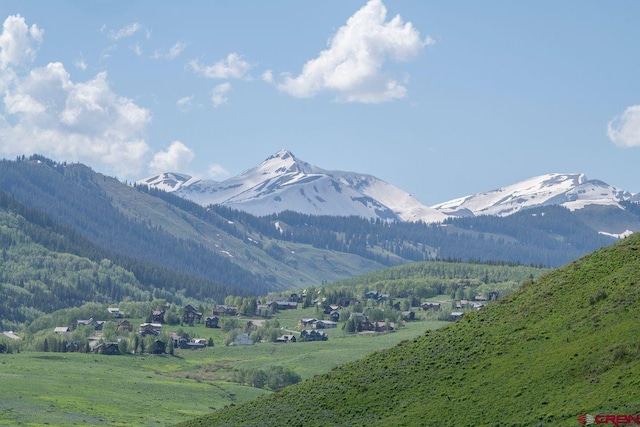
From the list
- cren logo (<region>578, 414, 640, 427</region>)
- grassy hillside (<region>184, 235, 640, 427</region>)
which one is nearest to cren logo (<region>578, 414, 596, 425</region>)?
cren logo (<region>578, 414, 640, 427</region>)

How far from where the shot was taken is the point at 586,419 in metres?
64.9

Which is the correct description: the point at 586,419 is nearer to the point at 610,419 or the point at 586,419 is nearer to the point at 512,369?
the point at 610,419

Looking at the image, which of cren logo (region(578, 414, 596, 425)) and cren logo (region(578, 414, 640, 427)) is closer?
cren logo (region(578, 414, 640, 427))

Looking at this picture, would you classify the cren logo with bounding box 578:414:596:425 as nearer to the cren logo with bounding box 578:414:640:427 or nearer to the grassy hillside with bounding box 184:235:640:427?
the cren logo with bounding box 578:414:640:427

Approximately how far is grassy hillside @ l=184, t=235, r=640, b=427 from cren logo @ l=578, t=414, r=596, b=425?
1.91ft

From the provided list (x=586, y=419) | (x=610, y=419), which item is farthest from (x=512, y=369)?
(x=610, y=419)

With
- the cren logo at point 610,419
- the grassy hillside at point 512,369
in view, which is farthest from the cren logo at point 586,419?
the grassy hillside at point 512,369

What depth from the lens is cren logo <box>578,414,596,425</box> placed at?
64425mm

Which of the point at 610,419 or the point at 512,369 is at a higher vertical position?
the point at 512,369

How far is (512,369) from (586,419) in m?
16.0

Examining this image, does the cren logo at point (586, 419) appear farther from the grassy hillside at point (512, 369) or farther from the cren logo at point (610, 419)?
the grassy hillside at point (512, 369)

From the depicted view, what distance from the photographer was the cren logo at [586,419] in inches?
2536

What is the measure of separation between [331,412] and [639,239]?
102 ft

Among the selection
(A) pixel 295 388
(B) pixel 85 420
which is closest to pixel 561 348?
(A) pixel 295 388
